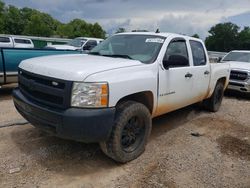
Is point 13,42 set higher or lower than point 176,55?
higher

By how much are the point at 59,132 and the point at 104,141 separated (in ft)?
1.91

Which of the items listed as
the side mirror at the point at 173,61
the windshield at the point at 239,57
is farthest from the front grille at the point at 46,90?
the windshield at the point at 239,57

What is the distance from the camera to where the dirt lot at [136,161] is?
3.25m

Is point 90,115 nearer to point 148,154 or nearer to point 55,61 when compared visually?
point 55,61

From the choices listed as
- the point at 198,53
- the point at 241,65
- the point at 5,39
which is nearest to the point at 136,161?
the point at 198,53

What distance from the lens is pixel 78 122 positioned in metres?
2.99

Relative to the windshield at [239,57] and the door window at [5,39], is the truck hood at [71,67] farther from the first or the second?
the door window at [5,39]

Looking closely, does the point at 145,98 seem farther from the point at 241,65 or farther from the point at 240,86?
the point at 241,65

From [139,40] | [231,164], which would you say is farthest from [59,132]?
[231,164]

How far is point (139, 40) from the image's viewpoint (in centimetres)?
453

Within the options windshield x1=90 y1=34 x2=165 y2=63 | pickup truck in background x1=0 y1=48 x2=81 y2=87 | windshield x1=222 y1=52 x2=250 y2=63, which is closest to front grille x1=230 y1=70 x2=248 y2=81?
windshield x1=222 y1=52 x2=250 y2=63

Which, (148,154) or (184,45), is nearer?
(148,154)

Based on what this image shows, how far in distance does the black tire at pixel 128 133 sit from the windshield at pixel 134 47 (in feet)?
2.75

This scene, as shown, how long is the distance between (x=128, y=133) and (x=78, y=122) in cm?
95
